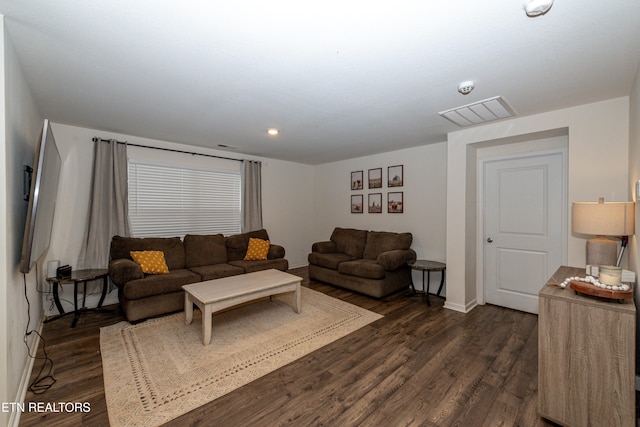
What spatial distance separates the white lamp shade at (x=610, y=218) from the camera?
1989mm

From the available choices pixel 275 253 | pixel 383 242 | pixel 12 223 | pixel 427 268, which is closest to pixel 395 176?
pixel 383 242

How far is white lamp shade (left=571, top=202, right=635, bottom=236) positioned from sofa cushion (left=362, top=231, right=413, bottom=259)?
7.62 feet

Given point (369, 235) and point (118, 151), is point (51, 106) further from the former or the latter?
point (369, 235)

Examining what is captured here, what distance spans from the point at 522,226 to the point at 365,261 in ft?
6.88

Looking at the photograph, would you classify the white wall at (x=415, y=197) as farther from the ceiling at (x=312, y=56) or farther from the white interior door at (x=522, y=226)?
the ceiling at (x=312, y=56)

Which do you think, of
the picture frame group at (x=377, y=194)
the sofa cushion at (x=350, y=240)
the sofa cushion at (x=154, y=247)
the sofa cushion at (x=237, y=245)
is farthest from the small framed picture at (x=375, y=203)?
the sofa cushion at (x=154, y=247)

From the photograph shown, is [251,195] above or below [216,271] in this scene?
above

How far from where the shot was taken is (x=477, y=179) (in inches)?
144

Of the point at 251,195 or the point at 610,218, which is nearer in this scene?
the point at 610,218

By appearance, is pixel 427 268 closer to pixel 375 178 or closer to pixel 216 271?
pixel 375 178

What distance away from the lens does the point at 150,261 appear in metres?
3.39

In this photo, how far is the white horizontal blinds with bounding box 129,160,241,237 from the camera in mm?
3930

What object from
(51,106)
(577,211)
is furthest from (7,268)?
(577,211)

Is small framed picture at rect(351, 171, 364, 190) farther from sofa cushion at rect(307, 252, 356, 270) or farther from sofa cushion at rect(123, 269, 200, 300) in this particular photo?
sofa cushion at rect(123, 269, 200, 300)
